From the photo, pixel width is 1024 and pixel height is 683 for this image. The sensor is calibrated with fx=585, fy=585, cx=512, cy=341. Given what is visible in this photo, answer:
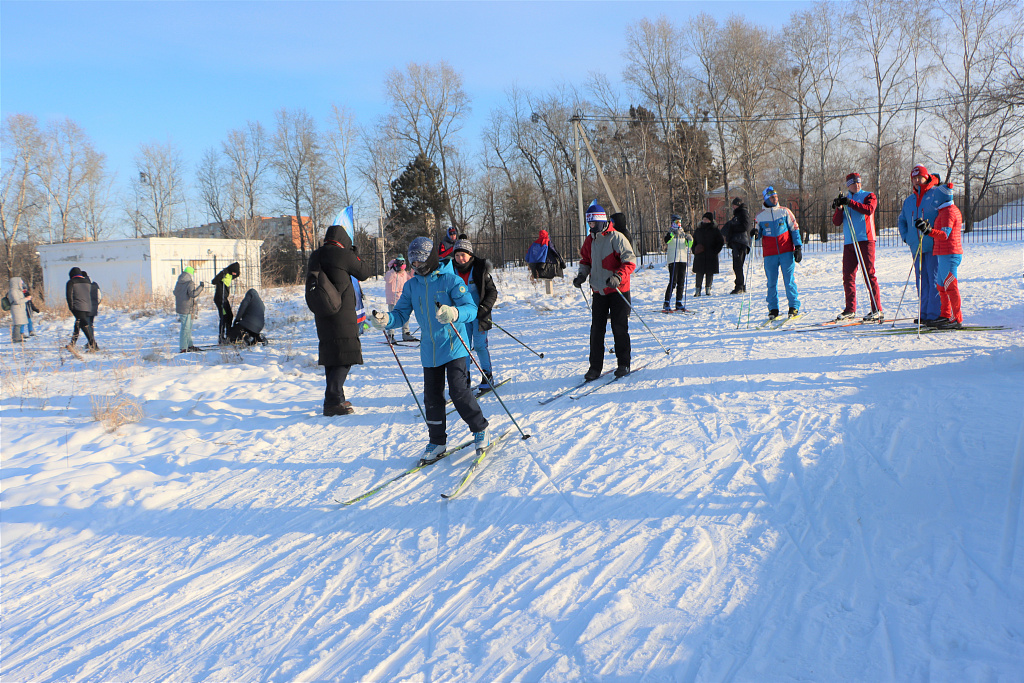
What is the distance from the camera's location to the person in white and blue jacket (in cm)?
873

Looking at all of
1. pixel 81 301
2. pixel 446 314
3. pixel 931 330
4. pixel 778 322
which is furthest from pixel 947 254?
pixel 81 301

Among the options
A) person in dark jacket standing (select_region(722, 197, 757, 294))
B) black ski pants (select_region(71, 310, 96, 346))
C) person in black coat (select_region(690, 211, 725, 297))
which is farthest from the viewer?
person in black coat (select_region(690, 211, 725, 297))

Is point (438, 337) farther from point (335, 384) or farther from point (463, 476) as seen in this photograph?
point (335, 384)

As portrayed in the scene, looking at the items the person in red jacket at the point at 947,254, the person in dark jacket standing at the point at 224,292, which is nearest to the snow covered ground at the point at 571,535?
the person in red jacket at the point at 947,254

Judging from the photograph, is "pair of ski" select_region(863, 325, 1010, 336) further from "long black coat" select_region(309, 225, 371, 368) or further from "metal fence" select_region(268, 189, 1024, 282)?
"metal fence" select_region(268, 189, 1024, 282)

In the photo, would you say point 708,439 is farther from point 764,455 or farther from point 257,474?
point 257,474

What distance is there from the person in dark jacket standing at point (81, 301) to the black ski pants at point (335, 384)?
826 centimetres

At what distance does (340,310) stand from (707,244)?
8.95 metres

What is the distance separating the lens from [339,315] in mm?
6621

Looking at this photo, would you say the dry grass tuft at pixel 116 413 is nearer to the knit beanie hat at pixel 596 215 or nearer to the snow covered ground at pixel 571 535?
the snow covered ground at pixel 571 535

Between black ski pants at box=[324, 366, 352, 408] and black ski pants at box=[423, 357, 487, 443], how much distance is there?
2.16 meters

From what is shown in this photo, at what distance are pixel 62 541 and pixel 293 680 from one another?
276 centimetres

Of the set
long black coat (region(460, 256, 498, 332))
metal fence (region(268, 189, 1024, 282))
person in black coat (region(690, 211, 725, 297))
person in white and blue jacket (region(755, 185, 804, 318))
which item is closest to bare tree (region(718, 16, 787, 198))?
metal fence (region(268, 189, 1024, 282))

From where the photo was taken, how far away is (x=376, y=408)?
713cm
